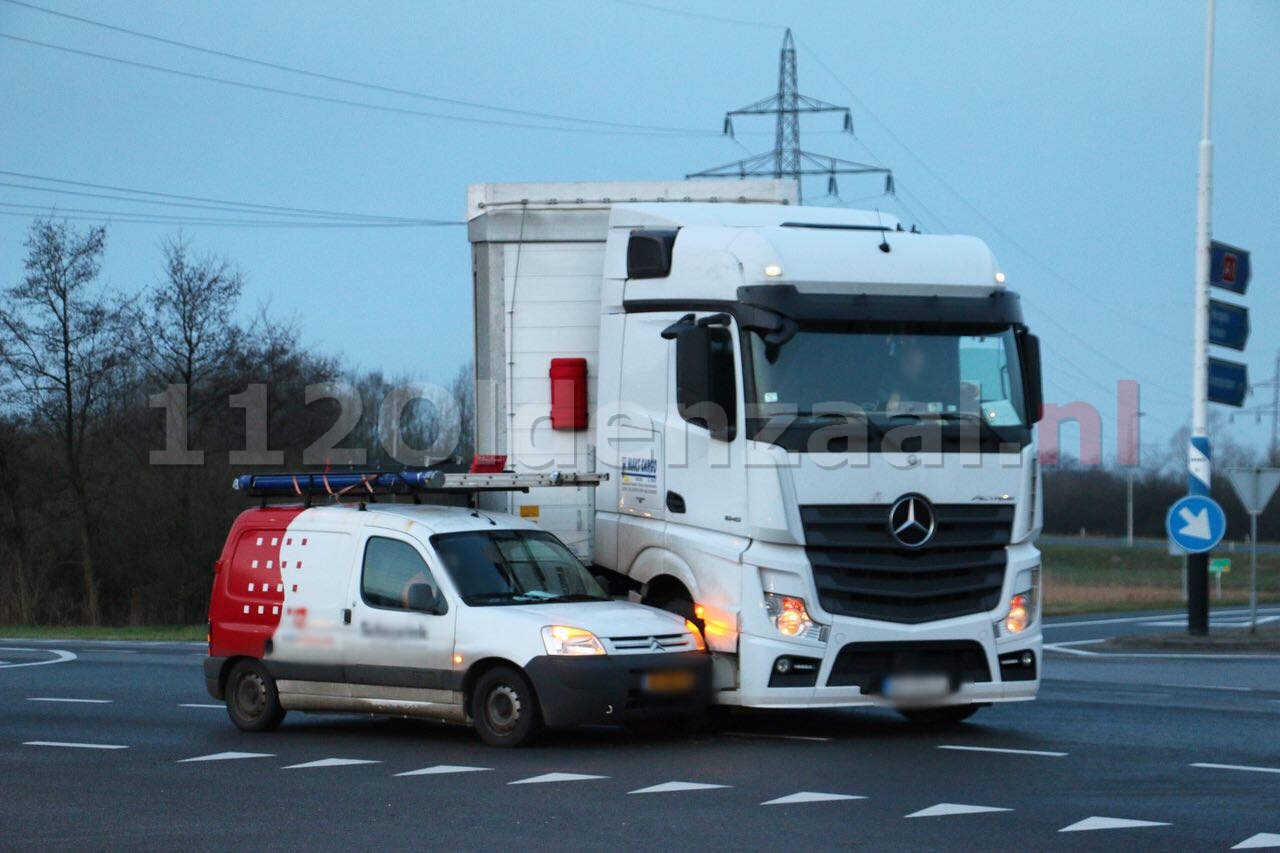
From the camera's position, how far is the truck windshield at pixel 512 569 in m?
12.5

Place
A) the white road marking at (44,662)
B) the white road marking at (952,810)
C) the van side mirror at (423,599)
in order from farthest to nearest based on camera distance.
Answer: the white road marking at (44,662), the van side mirror at (423,599), the white road marking at (952,810)

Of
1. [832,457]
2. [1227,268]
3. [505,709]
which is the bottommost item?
[505,709]

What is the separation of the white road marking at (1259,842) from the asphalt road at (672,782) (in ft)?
0.08

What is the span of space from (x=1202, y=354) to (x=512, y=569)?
14975 mm

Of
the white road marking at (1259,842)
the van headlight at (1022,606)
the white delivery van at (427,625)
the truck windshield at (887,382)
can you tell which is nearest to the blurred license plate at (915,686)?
the van headlight at (1022,606)

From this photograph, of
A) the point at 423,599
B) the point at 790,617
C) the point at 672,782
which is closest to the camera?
the point at 672,782

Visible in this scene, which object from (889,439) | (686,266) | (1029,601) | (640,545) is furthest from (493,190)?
(1029,601)

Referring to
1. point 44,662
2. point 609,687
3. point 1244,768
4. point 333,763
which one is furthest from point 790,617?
point 44,662

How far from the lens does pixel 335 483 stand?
13969 millimetres

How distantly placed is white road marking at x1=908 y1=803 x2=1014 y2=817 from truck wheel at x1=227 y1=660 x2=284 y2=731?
6.13m

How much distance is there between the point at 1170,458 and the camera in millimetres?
86562

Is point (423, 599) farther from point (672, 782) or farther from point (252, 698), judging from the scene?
point (672, 782)

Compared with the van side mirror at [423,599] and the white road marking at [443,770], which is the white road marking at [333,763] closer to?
the white road marking at [443,770]

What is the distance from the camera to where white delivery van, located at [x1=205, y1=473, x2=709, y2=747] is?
38.7 ft
